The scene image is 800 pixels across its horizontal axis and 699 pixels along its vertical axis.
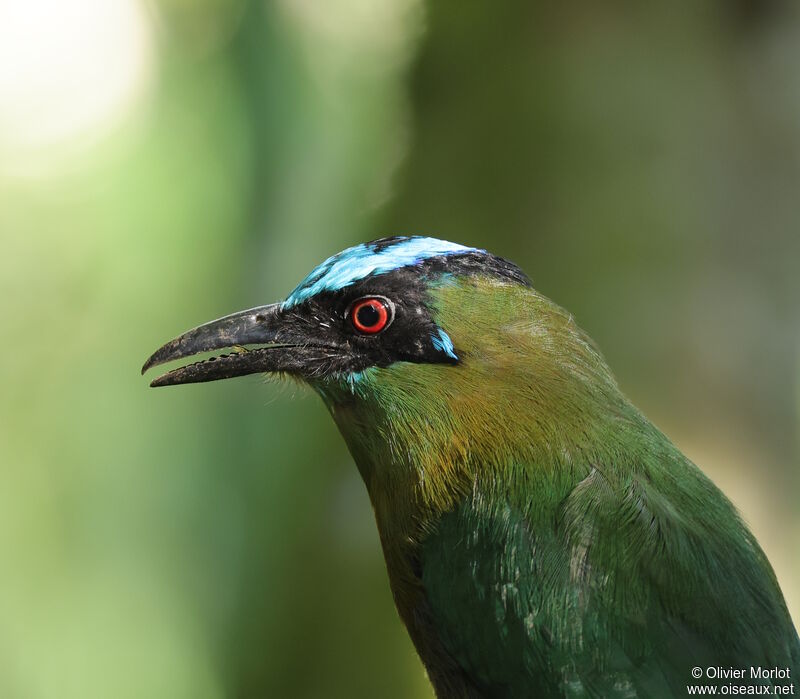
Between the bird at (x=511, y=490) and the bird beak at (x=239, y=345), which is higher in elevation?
the bird beak at (x=239, y=345)

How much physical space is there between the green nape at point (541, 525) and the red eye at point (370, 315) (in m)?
0.14

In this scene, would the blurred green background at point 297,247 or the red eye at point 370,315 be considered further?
the blurred green background at point 297,247

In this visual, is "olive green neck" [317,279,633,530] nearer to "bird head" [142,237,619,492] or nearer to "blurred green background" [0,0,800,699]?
"bird head" [142,237,619,492]

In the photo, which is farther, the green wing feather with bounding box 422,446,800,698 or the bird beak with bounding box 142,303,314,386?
the bird beak with bounding box 142,303,314,386

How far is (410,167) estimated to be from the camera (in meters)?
7.30

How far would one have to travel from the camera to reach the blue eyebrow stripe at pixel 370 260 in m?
3.11

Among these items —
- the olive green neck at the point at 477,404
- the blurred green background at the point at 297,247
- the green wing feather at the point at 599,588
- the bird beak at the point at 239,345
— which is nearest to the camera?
the green wing feather at the point at 599,588

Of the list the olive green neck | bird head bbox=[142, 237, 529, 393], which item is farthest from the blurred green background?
bird head bbox=[142, 237, 529, 393]

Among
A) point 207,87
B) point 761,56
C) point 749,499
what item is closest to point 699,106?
point 761,56

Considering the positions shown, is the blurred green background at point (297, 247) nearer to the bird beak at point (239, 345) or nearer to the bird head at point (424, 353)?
the bird head at point (424, 353)

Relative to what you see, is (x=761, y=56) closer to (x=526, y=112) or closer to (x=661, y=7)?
(x=661, y=7)

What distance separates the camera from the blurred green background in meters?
6.67

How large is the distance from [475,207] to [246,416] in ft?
11.6

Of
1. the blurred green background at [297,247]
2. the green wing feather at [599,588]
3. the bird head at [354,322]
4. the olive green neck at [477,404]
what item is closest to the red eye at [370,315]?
the bird head at [354,322]
